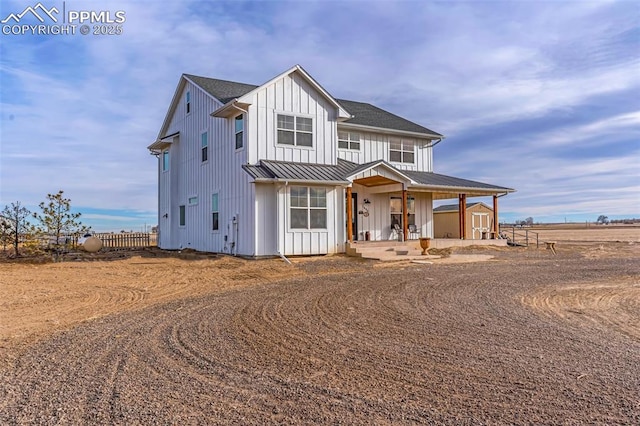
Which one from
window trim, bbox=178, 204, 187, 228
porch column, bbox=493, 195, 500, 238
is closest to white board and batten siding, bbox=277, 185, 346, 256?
window trim, bbox=178, 204, 187, 228

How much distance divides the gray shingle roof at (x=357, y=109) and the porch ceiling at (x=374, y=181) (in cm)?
292

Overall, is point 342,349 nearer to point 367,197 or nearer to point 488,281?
point 488,281

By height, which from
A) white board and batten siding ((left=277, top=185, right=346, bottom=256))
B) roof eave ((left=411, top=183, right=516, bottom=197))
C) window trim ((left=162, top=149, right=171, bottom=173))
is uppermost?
window trim ((left=162, top=149, right=171, bottom=173))

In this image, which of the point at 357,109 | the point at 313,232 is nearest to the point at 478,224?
the point at 357,109

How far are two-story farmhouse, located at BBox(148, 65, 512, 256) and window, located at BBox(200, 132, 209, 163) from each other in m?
0.04

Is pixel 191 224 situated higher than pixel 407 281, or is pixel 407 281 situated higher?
pixel 191 224

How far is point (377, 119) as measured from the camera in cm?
2327

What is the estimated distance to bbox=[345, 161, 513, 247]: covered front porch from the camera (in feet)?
63.9

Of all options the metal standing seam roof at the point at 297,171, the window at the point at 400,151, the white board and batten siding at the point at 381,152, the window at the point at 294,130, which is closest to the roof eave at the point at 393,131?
the white board and batten siding at the point at 381,152

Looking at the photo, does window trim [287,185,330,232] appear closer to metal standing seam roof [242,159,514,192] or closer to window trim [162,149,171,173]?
metal standing seam roof [242,159,514,192]

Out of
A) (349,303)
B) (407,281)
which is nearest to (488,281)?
(407,281)

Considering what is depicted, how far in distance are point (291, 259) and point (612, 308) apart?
10.1 meters

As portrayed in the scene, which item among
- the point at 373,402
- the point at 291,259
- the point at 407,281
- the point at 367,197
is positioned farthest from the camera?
the point at 367,197

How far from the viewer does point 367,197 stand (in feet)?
70.0
